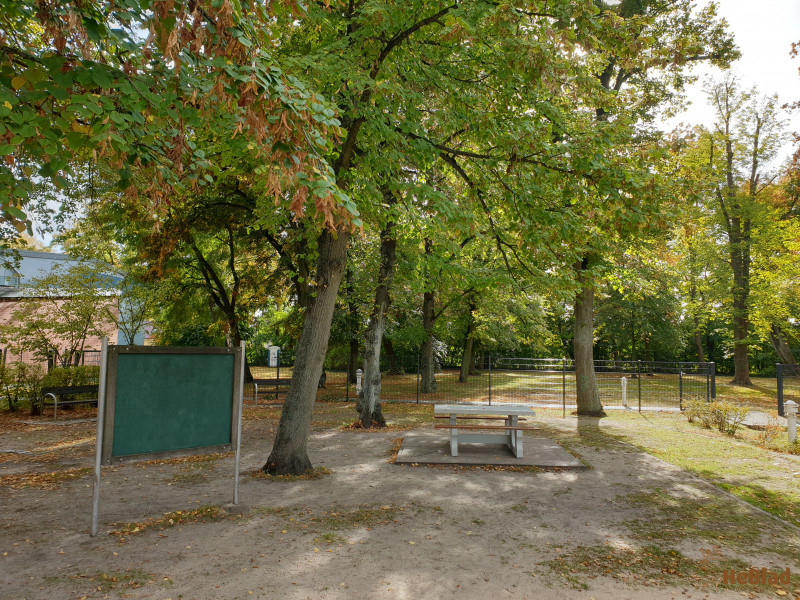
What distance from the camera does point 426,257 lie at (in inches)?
479

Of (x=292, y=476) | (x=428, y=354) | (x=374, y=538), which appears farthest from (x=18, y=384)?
(x=374, y=538)

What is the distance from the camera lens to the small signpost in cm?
530

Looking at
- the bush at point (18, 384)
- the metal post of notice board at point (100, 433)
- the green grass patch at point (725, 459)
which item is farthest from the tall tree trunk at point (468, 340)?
the metal post of notice board at point (100, 433)

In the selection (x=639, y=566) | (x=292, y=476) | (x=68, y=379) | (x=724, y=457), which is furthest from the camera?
(x=68, y=379)

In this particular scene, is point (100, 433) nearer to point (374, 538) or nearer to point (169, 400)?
point (169, 400)

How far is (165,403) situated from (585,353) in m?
12.4

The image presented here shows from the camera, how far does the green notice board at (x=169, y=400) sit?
212 inches

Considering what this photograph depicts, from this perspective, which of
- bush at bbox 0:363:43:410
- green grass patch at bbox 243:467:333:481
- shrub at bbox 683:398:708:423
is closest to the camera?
green grass patch at bbox 243:467:333:481

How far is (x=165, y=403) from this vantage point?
5.73 m

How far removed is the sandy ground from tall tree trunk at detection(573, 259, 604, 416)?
23.2 ft

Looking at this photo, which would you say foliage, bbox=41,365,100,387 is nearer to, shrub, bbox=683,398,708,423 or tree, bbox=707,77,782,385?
shrub, bbox=683,398,708,423

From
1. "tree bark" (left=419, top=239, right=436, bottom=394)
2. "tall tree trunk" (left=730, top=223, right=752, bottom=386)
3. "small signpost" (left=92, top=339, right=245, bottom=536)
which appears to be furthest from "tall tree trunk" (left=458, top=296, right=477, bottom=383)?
"small signpost" (left=92, top=339, right=245, bottom=536)

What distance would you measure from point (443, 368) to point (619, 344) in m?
14.6

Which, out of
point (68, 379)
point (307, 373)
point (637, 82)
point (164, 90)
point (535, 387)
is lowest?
point (535, 387)
